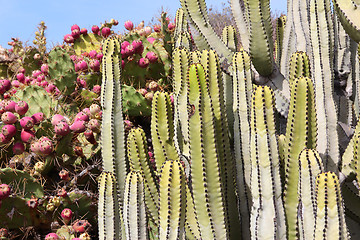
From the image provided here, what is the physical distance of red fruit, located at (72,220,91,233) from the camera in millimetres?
3861

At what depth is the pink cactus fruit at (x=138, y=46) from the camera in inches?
213

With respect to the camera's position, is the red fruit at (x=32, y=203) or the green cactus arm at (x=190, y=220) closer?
the green cactus arm at (x=190, y=220)

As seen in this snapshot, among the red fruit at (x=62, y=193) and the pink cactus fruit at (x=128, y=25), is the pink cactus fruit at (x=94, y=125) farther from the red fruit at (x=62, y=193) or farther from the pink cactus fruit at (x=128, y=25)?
the pink cactus fruit at (x=128, y=25)

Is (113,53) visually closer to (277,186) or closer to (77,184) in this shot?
(77,184)

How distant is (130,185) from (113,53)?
1.40 m

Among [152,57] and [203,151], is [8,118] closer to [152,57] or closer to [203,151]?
[152,57]

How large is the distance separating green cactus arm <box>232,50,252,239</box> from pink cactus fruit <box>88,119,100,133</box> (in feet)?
5.64

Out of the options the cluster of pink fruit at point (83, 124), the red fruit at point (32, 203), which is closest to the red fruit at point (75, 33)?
the cluster of pink fruit at point (83, 124)

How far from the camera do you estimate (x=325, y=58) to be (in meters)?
3.31

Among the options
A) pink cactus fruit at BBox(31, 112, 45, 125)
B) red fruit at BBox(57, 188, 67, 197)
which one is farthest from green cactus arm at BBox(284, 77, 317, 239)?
pink cactus fruit at BBox(31, 112, 45, 125)

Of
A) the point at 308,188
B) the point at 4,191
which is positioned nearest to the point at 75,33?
the point at 4,191

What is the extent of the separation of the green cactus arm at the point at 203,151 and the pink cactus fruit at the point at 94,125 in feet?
6.72

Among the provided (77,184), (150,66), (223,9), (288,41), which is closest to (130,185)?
(77,184)

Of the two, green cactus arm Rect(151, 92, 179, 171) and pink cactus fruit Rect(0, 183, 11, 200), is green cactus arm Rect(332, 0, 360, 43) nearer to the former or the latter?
green cactus arm Rect(151, 92, 179, 171)
